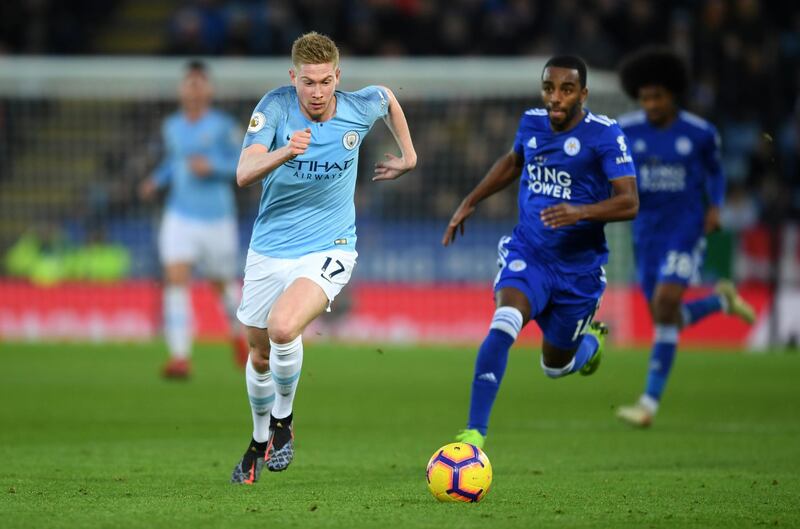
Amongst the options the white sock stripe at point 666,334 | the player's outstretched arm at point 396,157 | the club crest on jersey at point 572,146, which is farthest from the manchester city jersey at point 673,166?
the player's outstretched arm at point 396,157

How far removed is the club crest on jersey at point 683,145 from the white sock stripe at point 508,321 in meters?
3.37

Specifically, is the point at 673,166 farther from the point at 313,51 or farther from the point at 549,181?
the point at 313,51

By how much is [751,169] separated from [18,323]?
1100 cm

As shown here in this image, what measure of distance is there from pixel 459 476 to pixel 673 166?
4.99m

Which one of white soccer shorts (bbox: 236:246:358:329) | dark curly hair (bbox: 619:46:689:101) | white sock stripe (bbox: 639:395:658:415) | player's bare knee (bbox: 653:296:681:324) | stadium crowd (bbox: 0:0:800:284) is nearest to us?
white soccer shorts (bbox: 236:246:358:329)

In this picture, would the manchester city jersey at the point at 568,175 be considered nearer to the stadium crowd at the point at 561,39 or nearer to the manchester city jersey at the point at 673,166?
the manchester city jersey at the point at 673,166

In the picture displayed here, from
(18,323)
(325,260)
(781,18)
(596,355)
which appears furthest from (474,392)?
(781,18)

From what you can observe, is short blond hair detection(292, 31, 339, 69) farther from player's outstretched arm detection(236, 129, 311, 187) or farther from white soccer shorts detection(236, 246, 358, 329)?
white soccer shorts detection(236, 246, 358, 329)

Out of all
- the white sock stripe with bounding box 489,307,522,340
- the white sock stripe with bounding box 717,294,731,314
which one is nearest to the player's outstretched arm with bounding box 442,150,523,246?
the white sock stripe with bounding box 489,307,522,340

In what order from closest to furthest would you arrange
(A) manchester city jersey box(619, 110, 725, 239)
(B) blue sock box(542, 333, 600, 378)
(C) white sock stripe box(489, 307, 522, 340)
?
1. (C) white sock stripe box(489, 307, 522, 340)
2. (B) blue sock box(542, 333, 600, 378)
3. (A) manchester city jersey box(619, 110, 725, 239)

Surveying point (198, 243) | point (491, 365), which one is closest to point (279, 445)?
point (491, 365)

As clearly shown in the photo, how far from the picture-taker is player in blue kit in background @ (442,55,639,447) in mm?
→ 7645

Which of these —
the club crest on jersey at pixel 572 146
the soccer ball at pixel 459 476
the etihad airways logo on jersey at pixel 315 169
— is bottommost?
the soccer ball at pixel 459 476

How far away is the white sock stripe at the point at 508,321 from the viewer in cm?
767
